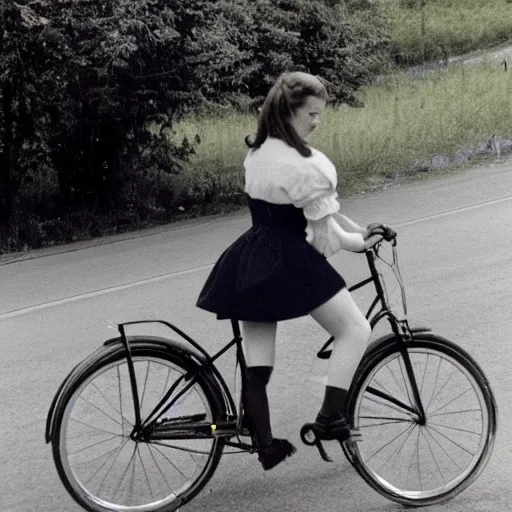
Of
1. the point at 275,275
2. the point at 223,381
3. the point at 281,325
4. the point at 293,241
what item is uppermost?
the point at 293,241

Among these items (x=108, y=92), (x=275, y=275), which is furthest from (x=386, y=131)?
(x=275, y=275)

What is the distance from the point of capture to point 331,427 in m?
4.20

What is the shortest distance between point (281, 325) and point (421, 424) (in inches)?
115

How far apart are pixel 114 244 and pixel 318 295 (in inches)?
310

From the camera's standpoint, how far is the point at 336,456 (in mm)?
5020

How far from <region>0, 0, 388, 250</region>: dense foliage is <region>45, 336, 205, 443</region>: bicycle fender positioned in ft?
26.2

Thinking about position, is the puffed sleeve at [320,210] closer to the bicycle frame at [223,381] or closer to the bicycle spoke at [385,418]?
the bicycle frame at [223,381]

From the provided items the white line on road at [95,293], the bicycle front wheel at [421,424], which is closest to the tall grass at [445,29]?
the white line on road at [95,293]

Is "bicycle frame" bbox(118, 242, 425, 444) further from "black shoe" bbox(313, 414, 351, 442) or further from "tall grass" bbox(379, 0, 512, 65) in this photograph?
"tall grass" bbox(379, 0, 512, 65)

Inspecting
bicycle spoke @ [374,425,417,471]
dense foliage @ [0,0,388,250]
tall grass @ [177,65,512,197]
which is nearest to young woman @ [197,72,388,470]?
bicycle spoke @ [374,425,417,471]

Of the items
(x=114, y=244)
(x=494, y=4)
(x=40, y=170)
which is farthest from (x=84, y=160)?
(x=494, y=4)

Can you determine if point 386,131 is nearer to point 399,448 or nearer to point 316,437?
point 399,448

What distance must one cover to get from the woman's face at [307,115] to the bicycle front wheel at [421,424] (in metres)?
0.96

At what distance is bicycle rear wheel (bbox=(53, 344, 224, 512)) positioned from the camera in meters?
4.09
